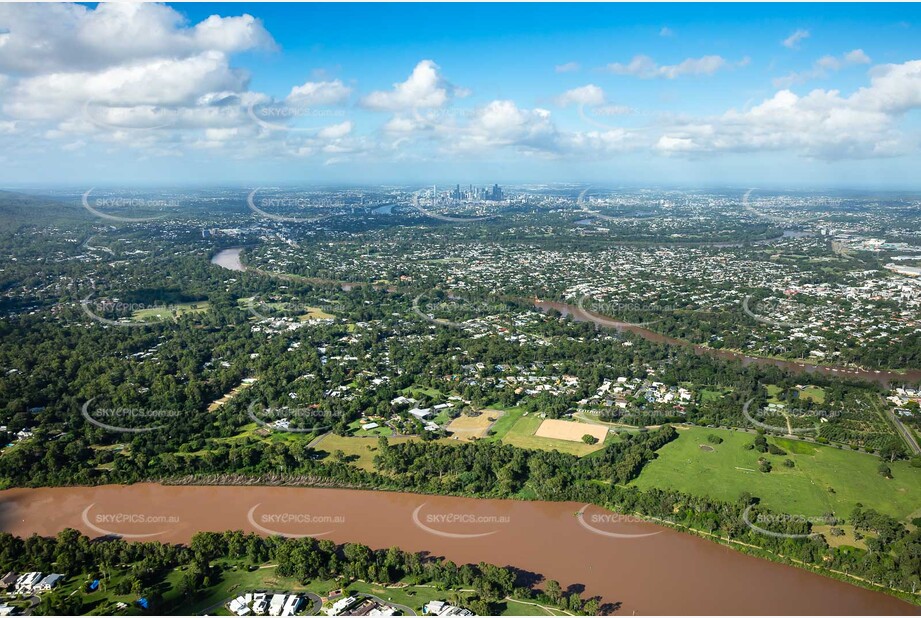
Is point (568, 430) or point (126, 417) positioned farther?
point (126, 417)

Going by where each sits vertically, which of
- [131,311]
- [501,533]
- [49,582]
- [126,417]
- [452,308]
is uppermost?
[452,308]

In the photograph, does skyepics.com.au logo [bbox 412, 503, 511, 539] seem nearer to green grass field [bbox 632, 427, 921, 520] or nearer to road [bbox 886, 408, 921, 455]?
green grass field [bbox 632, 427, 921, 520]

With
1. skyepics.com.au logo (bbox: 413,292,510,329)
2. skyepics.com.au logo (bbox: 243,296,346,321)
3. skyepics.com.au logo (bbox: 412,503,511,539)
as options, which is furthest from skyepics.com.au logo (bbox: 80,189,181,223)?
skyepics.com.au logo (bbox: 412,503,511,539)

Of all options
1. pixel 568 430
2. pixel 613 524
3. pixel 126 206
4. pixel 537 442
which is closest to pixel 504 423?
pixel 537 442

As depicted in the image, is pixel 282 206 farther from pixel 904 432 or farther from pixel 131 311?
pixel 904 432

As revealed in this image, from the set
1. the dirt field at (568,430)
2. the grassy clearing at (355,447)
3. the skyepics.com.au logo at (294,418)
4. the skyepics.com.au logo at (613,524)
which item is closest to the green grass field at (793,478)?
the skyepics.com.au logo at (613,524)

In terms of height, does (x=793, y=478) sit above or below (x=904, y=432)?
below

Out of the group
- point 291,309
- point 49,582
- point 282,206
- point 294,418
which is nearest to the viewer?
point 49,582

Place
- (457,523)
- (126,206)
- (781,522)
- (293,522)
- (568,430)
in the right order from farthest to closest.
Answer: (126,206) → (568,430) → (293,522) → (457,523) → (781,522)
